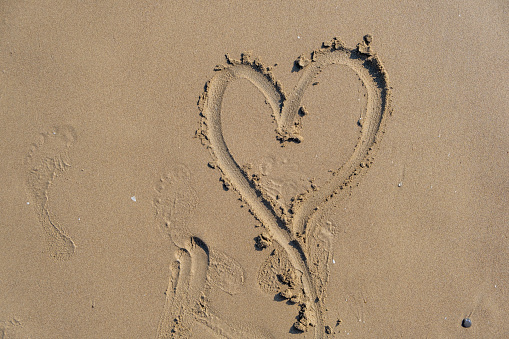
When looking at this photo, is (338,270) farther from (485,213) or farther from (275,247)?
(485,213)

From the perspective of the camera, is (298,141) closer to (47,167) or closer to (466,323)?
(466,323)

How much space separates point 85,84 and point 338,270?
377 centimetres

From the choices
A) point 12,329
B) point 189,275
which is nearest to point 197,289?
point 189,275

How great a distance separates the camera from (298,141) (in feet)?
10.7

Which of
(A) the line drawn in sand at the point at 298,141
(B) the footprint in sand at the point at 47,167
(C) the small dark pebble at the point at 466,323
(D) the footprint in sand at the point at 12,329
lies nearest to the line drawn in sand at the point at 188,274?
(A) the line drawn in sand at the point at 298,141

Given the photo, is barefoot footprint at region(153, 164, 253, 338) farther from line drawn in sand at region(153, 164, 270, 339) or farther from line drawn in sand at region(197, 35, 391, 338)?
line drawn in sand at region(197, 35, 391, 338)

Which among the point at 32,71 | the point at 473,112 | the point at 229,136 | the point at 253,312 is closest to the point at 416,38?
the point at 473,112

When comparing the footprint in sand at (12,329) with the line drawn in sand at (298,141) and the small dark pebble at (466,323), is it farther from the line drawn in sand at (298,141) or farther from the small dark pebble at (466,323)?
the small dark pebble at (466,323)

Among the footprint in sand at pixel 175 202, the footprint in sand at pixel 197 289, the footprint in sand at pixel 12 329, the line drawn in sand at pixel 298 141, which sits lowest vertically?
the footprint in sand at pixel 12 329

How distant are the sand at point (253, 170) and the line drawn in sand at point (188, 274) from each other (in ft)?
0.06

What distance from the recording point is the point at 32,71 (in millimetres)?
3363

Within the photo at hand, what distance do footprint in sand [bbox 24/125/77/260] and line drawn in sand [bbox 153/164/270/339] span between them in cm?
126

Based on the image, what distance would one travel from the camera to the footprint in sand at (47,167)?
328cm

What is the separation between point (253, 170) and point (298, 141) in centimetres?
64
